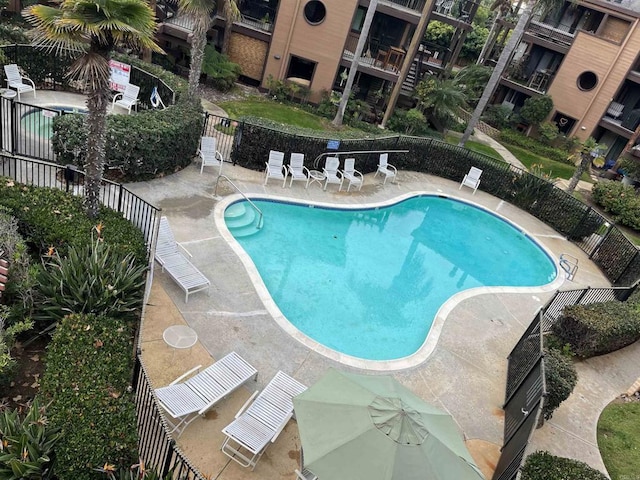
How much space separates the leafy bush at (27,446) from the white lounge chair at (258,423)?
2441mm

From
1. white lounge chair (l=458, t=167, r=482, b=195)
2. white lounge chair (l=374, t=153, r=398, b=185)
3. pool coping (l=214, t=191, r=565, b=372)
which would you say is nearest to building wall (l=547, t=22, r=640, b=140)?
white lounge chair (l=458, t=167, r=482, b=195)

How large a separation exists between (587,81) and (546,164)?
680 cm

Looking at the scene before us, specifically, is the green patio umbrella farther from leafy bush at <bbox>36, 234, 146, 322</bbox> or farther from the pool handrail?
the pool handrail

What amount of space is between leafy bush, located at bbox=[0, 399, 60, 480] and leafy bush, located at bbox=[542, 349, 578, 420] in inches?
348

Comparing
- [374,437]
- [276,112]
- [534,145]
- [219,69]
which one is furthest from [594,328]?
[534,145]

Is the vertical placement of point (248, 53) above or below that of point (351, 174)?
above

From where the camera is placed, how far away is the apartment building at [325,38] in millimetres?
26094

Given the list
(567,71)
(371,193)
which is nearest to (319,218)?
(371,193)

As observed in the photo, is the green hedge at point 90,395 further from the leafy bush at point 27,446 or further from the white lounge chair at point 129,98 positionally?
the white lounge chair at point 129,98

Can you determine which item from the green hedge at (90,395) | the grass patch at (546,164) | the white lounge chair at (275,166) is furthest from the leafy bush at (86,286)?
the grass patch at (546,164)

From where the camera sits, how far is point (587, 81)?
1254 inches

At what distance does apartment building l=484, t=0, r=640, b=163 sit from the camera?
3011 centimetres

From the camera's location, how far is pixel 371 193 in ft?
63.3

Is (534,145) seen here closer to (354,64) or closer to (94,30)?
(354,64)
